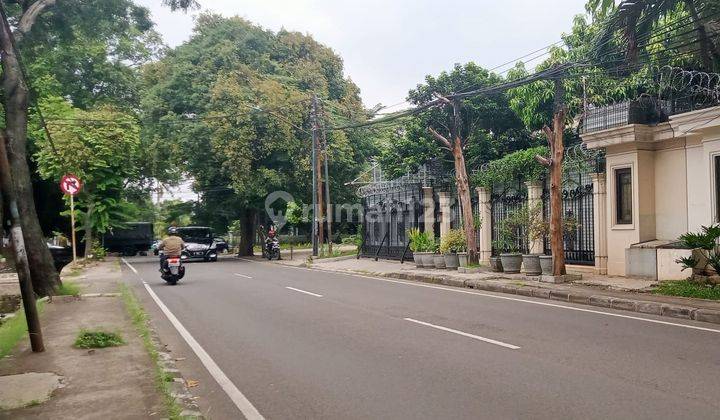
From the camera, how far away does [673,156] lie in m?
15.6

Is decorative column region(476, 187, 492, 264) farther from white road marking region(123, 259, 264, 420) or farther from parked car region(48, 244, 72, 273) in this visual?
parked car region(48, 244, 72, 273)

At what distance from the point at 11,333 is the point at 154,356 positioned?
2975mm

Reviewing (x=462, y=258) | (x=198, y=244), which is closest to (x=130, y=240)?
(x=198, y=244)

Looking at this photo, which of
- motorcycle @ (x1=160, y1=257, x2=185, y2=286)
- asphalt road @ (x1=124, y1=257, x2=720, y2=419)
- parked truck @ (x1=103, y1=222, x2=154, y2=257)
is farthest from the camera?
parked truck @ (x1=103, y1=222, x2=154, y2=257)

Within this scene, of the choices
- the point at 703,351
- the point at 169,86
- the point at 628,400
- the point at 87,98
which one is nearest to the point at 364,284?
the point at 703,351

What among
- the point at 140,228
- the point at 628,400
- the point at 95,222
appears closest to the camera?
the point at 628,400

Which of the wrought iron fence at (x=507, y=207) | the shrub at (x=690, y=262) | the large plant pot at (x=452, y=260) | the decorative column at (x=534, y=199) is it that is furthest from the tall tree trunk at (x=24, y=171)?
the shrub at (x=690, y=262)

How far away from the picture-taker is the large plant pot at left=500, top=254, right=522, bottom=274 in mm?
17844

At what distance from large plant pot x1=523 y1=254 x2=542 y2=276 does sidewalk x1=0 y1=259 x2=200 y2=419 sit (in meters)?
11.2

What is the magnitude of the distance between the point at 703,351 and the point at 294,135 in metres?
25.5

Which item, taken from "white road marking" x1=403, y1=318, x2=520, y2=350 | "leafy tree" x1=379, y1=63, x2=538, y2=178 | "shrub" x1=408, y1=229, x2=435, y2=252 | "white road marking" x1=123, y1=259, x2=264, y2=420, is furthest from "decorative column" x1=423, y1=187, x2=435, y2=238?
"white road marking" x1=123, y1=259, x2=264, y2=420

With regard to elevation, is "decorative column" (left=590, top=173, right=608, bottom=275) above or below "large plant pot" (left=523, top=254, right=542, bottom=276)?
above

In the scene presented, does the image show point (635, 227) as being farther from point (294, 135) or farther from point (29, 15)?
point (294, 135)

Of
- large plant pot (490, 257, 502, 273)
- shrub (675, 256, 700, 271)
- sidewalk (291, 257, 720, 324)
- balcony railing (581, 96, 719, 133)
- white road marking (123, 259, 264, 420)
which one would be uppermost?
balcony railing (581, 96, 719, 133)
